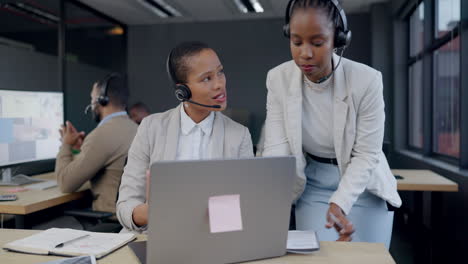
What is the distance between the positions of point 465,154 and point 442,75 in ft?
3.81

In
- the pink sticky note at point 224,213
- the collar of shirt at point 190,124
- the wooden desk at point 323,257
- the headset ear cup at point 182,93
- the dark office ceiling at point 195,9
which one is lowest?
the wooden desk at point 323,257

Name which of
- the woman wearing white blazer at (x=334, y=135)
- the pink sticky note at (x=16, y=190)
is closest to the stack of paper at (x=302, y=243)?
the woman wearing white blazer at (x=334, y=135)

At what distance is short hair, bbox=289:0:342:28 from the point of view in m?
1.26

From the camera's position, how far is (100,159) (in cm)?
209

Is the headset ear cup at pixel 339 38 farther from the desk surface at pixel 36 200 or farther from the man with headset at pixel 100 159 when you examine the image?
the desk surface at pixel 36 200

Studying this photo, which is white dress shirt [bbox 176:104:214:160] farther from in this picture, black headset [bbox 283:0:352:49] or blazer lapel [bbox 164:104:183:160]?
black headset [bbox 283:0:352:49]

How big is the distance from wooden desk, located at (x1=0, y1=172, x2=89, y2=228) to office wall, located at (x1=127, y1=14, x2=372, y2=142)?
402 centimetres

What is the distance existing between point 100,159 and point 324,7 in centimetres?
139

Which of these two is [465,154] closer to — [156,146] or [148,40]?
[156,146]

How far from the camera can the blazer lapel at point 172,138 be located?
1.38m

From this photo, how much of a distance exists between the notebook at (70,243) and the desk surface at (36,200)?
750 millimetres

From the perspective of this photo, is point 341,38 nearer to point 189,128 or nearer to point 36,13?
point 189,128

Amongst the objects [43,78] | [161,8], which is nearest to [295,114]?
[43,78]

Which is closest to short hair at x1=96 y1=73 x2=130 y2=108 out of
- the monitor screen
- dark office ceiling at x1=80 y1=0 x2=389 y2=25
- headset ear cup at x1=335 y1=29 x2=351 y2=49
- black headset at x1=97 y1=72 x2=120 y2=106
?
black headset at x1=97 y1=72 x2=120 y2=106
